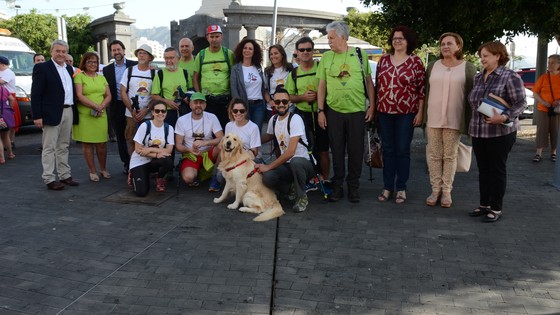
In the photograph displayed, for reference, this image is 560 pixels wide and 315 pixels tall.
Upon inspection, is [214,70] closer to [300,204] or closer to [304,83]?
[304,83]

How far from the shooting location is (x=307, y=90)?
21.3 ft

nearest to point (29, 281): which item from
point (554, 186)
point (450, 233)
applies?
point (450, 233)

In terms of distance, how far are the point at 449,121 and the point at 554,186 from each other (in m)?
2.40

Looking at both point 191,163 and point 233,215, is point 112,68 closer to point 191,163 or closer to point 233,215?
point 191,163

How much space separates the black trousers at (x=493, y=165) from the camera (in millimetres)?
5367

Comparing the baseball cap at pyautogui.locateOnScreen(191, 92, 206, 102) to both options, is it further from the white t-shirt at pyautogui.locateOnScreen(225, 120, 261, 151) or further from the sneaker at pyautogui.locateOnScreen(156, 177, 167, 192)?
the sneaker at pyautogui.locateOnScreen(156, 177, 167, 192)

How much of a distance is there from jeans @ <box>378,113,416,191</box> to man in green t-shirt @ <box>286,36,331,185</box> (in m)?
0.82

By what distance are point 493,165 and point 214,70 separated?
384 centimetres

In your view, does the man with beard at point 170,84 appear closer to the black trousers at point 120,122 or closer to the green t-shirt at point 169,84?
the green t-shirt at point 169,84

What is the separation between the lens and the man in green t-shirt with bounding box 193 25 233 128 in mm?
7098

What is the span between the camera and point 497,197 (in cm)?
552

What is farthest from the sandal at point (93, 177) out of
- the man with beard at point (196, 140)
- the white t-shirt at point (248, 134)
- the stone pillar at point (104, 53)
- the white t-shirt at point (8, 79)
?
the stone pillar at point (104, 53)

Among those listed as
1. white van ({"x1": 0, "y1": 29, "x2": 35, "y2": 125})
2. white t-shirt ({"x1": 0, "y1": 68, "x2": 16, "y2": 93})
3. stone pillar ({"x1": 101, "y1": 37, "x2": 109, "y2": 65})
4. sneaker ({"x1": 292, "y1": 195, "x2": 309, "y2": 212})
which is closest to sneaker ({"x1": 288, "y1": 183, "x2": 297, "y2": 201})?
sneaker ({"x1": 292, "y1": 195, "x2": 309, "y2": 212})

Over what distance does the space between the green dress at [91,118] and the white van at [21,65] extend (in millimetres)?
6407
